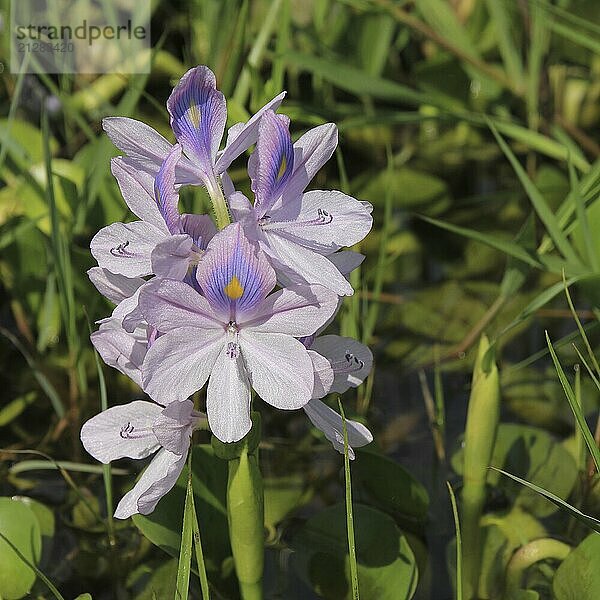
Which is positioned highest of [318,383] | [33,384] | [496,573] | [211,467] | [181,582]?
[318,383]

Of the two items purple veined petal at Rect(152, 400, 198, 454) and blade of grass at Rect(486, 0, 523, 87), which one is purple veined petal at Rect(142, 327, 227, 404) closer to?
purple veined petal at Rect(152, 400, 198, 454)

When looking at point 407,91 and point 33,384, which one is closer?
point 33,384

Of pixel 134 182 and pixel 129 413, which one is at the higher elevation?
pixel 134 182

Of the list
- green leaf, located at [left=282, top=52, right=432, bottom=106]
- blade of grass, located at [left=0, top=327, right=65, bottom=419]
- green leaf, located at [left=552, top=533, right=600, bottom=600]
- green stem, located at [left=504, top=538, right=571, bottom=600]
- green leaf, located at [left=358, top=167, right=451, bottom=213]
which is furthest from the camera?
green leaf, located at [left=358, top=167, right=451, bottom=213]

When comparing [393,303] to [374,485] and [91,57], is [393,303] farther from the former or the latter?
[91,57]

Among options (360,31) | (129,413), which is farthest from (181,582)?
(360,31)

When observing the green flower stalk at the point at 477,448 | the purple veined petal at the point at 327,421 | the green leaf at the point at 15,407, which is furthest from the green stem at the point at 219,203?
the green leaf at the point at 15,407

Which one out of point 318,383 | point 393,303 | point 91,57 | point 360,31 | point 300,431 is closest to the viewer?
point 318,383

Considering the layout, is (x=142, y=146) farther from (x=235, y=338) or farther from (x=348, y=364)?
(x=348, y=364)

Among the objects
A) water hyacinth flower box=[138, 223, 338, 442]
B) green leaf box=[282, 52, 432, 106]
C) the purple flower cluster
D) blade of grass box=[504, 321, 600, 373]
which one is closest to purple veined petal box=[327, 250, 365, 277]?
the purple flower cluster
